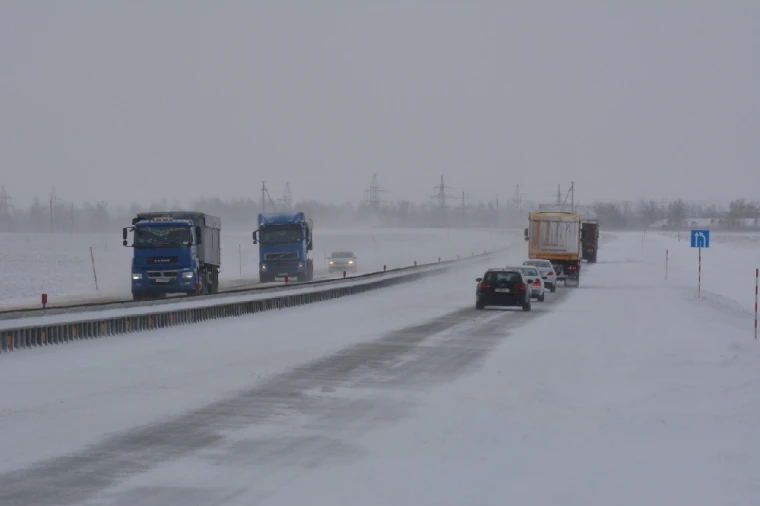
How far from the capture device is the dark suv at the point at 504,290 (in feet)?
123

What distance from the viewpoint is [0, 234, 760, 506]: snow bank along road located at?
9.50m

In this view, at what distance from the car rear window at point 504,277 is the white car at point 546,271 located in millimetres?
12902

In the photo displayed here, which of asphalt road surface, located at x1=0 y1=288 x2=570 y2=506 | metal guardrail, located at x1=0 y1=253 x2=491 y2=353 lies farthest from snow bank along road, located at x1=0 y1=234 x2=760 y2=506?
metal guardrail, located at x1=0 y1=253 x2=491 y2=353

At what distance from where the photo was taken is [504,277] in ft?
124

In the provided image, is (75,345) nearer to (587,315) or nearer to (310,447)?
(310,447)

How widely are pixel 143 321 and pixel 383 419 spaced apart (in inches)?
592

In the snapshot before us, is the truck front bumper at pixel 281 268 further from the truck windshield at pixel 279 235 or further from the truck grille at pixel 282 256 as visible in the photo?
the truck windshield at pixel 279 235

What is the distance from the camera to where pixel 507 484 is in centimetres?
964

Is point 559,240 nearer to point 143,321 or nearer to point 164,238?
point 164,238

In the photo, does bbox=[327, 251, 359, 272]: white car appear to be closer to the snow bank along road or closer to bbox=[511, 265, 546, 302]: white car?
bbox=[511, 265, 546, 302]: white car

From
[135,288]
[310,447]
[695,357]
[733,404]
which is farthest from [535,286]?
[310,447]

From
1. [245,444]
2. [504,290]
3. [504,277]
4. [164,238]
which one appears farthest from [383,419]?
[164,238]

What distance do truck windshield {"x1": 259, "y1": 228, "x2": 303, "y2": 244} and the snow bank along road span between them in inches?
1130

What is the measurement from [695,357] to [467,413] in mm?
9139
